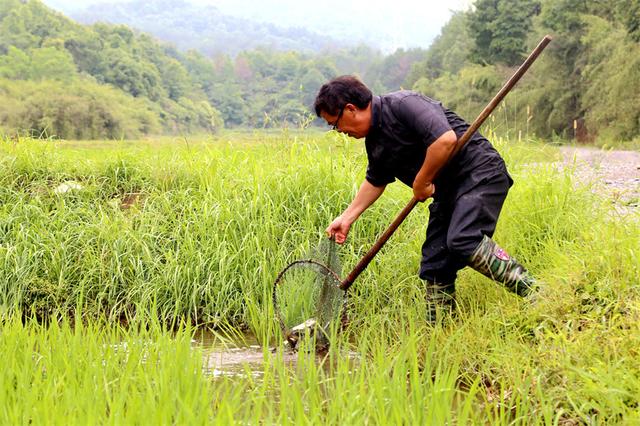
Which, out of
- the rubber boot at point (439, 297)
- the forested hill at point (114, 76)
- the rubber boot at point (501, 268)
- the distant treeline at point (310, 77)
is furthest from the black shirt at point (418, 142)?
the forested hill at point (114, 76)

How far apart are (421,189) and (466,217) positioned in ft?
0.91

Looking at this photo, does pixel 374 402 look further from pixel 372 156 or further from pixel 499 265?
pixel 372 156

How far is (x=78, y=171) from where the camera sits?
674 centimetres

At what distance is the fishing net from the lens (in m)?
3.97

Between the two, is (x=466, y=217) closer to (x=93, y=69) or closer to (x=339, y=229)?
(x=339, y=229)

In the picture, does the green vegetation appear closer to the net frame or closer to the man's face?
the net frame

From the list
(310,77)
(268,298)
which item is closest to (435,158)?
(268,298)

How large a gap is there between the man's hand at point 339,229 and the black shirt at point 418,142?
0.39 meters

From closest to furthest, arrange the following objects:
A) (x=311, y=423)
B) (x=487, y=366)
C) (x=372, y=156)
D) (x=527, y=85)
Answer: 1. (x=311, y=423)
2. (x=487, y=366)
3. (x=372, y=156)
4. (x=527, y=85)

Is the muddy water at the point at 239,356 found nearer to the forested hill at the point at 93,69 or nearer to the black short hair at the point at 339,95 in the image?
the black short hair at the point at 339,95

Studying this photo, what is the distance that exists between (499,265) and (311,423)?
165cm

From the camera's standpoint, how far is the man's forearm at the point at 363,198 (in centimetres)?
399

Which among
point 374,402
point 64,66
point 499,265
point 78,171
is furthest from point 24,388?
point 64,66

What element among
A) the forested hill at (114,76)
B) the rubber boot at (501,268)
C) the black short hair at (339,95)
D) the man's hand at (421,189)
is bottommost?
the forested hill at (114,76)
